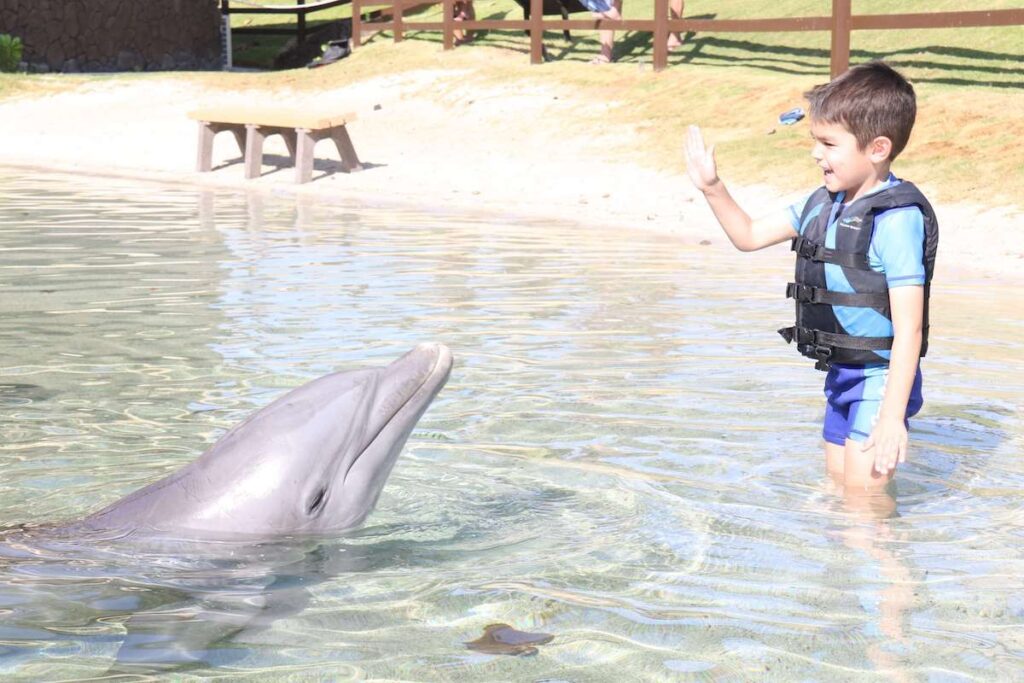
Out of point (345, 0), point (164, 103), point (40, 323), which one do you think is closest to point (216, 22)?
point (345, 0)

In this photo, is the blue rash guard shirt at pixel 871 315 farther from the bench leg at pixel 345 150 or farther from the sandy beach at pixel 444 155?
the bench leg at pixel 345 150

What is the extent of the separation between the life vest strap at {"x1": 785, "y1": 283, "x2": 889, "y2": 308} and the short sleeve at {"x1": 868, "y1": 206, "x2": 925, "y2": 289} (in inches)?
4.4

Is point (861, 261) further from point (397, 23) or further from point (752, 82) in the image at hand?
point (397, 23)

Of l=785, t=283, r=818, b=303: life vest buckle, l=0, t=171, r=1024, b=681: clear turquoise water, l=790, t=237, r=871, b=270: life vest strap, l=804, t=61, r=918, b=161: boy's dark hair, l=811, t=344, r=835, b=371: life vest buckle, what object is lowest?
l=0, t=171, r=1024, b=681: clear turquoise water

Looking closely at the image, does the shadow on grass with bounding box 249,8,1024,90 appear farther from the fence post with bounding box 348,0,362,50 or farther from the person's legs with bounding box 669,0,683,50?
the fence post with bounding box 348,0,362,50

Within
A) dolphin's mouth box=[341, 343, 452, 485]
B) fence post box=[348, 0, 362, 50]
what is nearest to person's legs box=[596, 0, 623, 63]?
fence post box=[348, 0, 362, 50]

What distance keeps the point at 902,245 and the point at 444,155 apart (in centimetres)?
1253

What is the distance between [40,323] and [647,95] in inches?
422

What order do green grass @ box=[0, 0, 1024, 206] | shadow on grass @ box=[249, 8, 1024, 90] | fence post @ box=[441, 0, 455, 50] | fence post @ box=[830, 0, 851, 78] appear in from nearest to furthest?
green grass @ box=[0, 0, 1024, 206]
fence post @ box=[830, 0, 851, 78]
shadow on grass @ box=[249, 8, 1024, 90]
fence post @ box=[441, 0, 455, 50]

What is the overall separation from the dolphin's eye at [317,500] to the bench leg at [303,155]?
11.9 meters

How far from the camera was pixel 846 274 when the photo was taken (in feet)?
15.1

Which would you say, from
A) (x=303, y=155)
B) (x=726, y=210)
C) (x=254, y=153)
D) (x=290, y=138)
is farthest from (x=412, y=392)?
(x=290, y=138)

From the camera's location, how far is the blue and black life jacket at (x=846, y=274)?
14.7 feet

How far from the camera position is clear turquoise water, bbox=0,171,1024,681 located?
11.7 ft
